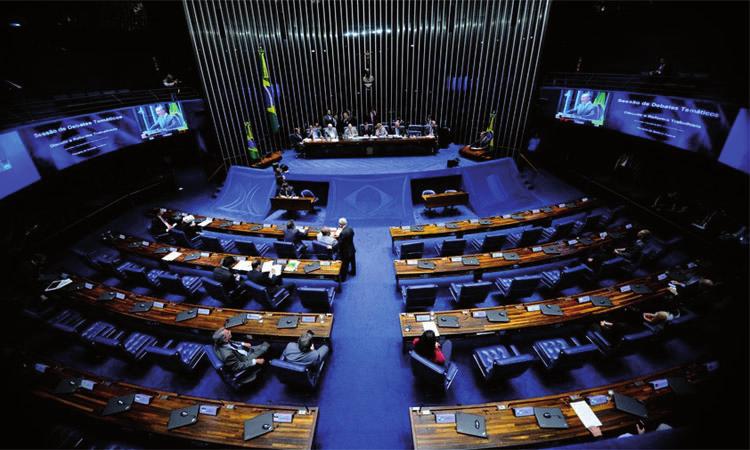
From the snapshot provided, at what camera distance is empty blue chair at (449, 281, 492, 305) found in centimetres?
533

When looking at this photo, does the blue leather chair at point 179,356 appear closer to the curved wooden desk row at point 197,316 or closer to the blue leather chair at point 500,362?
the curved wooden desk row at point 197,316

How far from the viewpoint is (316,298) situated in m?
5.38

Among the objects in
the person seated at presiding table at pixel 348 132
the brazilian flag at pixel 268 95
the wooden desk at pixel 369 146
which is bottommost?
the wooden desk at pixel 369 146

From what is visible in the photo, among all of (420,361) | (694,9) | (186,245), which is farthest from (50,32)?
(694,9)

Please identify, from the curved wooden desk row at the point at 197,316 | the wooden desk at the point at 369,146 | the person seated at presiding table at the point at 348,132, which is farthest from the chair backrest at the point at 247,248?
the person seated at presiding table at the point at 348,132

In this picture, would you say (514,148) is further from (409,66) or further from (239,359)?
(239,359)

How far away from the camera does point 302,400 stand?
4328 millimetres

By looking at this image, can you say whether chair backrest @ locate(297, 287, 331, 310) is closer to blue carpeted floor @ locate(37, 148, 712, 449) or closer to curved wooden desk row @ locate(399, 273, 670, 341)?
blue carpeted floor @ locate(37, 148, 712, 449)

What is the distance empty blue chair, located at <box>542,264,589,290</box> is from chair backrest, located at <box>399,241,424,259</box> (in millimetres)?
2645

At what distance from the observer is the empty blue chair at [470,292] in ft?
17.5

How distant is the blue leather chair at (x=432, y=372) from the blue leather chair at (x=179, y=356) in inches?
133

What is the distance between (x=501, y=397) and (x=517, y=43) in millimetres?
12553

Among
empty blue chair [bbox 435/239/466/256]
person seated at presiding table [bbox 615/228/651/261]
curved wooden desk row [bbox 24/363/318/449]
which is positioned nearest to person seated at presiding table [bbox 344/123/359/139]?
empty blue chair [bbox 435/239/466/256]

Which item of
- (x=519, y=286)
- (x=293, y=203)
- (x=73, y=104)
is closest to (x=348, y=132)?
(x=293, y=203)
